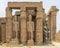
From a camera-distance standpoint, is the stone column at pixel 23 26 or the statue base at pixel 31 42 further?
the stone column at pixel 23 26

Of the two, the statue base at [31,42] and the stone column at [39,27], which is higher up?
the stone column at [39,27]

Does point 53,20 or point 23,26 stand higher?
point 53,20

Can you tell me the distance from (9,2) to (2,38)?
4920mm

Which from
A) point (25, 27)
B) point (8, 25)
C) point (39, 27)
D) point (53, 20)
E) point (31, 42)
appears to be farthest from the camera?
point (53, 20)

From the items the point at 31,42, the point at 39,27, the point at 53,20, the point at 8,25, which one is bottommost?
the point at 31,42

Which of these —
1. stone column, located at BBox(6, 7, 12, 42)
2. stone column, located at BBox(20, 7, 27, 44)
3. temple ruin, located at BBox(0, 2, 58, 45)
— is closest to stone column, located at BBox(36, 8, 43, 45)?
temple ruin, located at BBox(0, 2, 58, 45)

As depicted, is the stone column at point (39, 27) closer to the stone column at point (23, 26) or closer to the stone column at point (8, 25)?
the stone column at point (23, 26)

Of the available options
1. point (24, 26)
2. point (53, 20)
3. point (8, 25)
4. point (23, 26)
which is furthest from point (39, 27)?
point (53, 20)

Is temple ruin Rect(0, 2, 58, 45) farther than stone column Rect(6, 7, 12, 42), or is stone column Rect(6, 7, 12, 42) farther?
stone column Rect(6, 7, 12, 42)

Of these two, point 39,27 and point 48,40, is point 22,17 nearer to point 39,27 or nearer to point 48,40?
point 39,27

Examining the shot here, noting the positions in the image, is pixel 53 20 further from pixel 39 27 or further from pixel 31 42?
pixel 31 42

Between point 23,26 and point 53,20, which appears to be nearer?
point 23,26

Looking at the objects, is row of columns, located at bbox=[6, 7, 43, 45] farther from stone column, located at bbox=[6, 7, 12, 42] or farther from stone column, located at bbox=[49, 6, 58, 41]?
stone column, located at bbox=[49, 6, 58, 41]

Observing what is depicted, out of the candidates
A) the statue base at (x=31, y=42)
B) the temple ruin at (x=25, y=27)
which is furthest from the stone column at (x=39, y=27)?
the statue base at (x=31, y=42)
